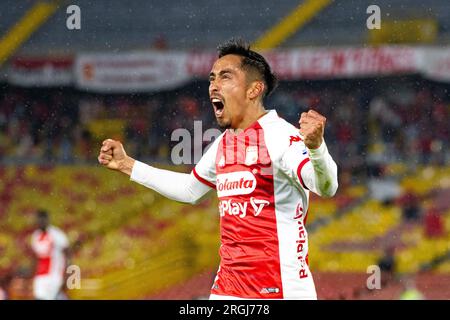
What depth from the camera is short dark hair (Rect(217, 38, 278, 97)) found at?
14.8 ft

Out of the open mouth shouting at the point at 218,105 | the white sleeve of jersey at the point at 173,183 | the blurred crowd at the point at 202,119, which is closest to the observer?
the open mouth shouting at the point at 218,105

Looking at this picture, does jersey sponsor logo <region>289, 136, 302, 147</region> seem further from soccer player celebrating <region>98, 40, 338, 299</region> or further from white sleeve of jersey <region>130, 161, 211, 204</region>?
white sleeve of jersey <region>130, 161, 211, 204</region>

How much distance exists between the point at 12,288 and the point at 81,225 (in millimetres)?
3613

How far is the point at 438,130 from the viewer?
16.0 meters

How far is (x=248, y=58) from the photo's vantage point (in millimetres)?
4500

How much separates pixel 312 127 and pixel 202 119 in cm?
1255

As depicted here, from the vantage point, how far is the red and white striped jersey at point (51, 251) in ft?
34.0

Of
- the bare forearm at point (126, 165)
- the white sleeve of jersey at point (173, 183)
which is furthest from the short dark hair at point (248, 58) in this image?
the bare forearm at point (126, 165)

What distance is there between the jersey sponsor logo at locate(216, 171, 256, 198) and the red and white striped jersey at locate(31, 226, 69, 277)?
20.5 feet

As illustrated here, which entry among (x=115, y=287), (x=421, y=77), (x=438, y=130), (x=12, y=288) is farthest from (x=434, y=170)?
(x=12, y=288)

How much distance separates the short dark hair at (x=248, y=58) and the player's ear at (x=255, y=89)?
0.16 feet

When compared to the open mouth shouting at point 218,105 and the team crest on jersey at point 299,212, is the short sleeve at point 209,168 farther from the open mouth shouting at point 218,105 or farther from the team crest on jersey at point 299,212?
the team crest on jersey at point 299,212

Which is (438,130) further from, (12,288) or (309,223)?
(12,288)

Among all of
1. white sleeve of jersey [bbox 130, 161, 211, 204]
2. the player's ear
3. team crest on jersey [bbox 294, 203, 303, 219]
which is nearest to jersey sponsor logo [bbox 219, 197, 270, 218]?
team crest on jersey [bbox 294, 203, 303, 219]
